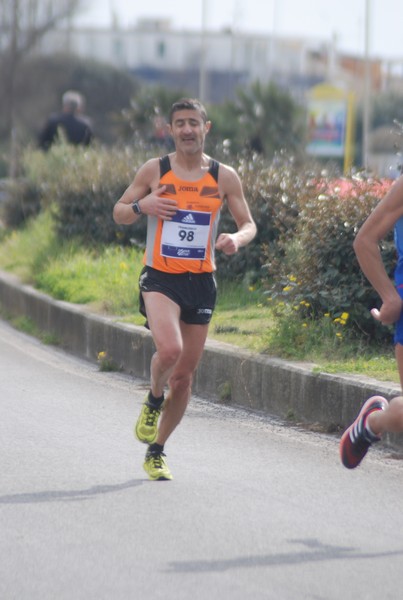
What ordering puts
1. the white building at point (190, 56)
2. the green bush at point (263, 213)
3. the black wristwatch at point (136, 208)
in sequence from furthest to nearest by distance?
the white building at point (190, 56)
the green bush at point (263, 213)
the black wristwatch at point (136, 208)

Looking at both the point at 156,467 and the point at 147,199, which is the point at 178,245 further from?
the point at 156,467

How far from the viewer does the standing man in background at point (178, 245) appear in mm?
7047

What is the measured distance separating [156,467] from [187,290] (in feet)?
2.97

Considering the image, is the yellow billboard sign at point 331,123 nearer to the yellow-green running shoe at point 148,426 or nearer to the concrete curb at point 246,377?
the concrete curb at point 246,377

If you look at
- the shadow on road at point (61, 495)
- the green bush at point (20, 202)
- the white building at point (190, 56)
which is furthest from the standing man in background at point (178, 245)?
the white building at point (190, 56)

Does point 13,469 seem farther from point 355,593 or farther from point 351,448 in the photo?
point 355,593

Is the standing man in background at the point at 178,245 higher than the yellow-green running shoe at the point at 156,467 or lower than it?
higher

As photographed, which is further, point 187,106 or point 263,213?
point 263,213

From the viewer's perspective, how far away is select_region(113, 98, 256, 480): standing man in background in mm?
7047

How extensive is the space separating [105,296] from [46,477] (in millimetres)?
6455

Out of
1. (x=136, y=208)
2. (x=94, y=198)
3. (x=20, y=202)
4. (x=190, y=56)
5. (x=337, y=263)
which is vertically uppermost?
(x=136, y=208)

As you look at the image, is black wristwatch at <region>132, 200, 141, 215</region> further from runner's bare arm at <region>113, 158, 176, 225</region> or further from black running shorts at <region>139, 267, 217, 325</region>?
black running shorts at <region>139, 267, 217, 325</region>

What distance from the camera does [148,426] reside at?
7.21 meters

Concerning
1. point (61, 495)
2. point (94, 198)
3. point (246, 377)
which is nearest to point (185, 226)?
point (61, 495)
